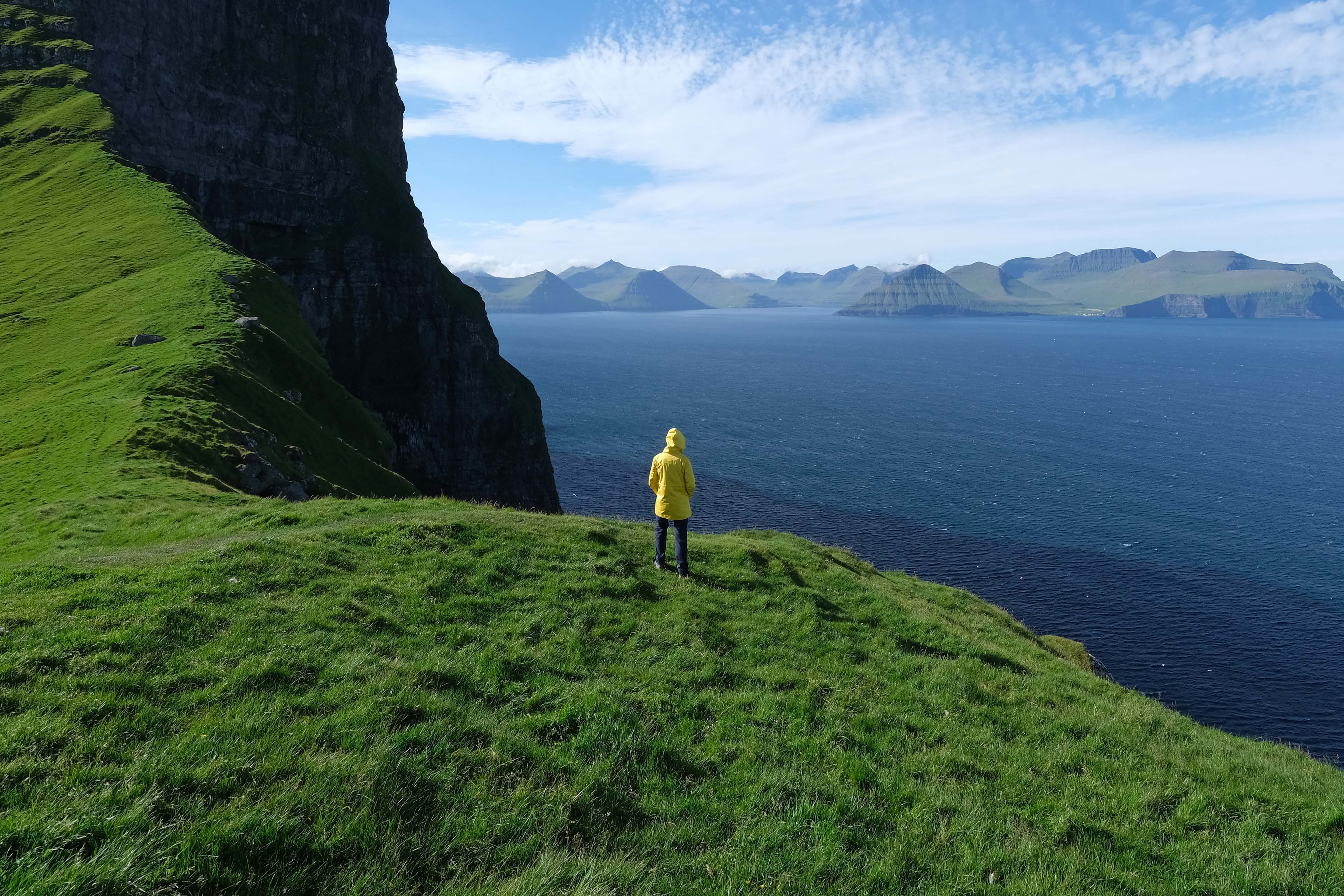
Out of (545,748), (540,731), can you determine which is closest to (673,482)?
(540,731)

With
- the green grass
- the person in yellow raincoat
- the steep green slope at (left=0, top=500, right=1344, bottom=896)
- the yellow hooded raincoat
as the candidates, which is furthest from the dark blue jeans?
the steep green slope at (left=0, top=500, right=1344, bottom=896)

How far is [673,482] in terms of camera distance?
1922 centimetres

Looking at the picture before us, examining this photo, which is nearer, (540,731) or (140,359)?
(540,731)

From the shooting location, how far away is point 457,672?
1216 centimetres

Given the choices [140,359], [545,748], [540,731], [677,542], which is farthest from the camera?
[140,359]

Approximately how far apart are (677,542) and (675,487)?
1613 millimetres

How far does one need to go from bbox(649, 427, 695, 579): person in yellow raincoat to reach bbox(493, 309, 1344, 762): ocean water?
4.63 m

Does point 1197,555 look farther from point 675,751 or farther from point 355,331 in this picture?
point 355,331

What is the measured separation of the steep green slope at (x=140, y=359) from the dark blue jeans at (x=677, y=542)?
1709 cm

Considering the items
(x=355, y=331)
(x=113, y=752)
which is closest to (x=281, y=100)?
(x=355, y=331)

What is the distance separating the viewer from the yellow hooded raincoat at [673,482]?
1919 centimetres

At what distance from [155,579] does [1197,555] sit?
89.3 metres

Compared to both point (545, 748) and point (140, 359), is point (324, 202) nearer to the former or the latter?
point (140, 359)

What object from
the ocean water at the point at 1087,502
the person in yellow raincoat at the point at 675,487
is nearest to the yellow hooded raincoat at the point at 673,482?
the person in yellow raincoat at the point at 675,487
